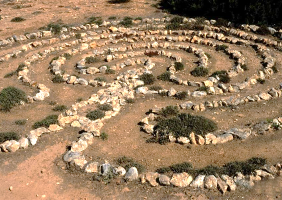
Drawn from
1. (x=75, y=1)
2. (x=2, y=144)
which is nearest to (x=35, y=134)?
(x=2, y=144)

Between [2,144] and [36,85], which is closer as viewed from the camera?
[2,144]

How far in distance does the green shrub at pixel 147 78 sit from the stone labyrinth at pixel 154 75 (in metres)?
0.07

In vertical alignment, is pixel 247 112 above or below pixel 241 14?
below

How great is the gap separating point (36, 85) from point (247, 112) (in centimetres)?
1322

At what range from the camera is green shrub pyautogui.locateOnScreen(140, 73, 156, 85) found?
23.7 m

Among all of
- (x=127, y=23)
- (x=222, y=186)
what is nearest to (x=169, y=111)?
(x=222, y=186)

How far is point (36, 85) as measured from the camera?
23.7 metres

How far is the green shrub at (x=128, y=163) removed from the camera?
50.2ft

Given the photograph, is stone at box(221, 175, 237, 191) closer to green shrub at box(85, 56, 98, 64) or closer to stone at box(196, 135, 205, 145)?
stone at box(196, 135, 205, 145)

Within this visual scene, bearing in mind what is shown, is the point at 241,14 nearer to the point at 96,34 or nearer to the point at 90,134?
the point at 96,34

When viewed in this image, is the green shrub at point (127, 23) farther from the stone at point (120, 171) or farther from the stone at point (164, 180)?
the stone at point (164, 180)

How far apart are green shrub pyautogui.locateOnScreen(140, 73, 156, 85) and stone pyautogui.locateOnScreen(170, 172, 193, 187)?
10.1 meters

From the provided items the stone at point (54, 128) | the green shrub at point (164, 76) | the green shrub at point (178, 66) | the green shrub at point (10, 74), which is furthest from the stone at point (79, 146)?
the green shrub at point (10, 74)

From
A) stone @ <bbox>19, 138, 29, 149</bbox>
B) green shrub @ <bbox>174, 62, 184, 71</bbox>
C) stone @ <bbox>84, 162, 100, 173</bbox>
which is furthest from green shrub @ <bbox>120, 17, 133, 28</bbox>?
stone @ <bbox>84, 162, 100, 173</bbox>
